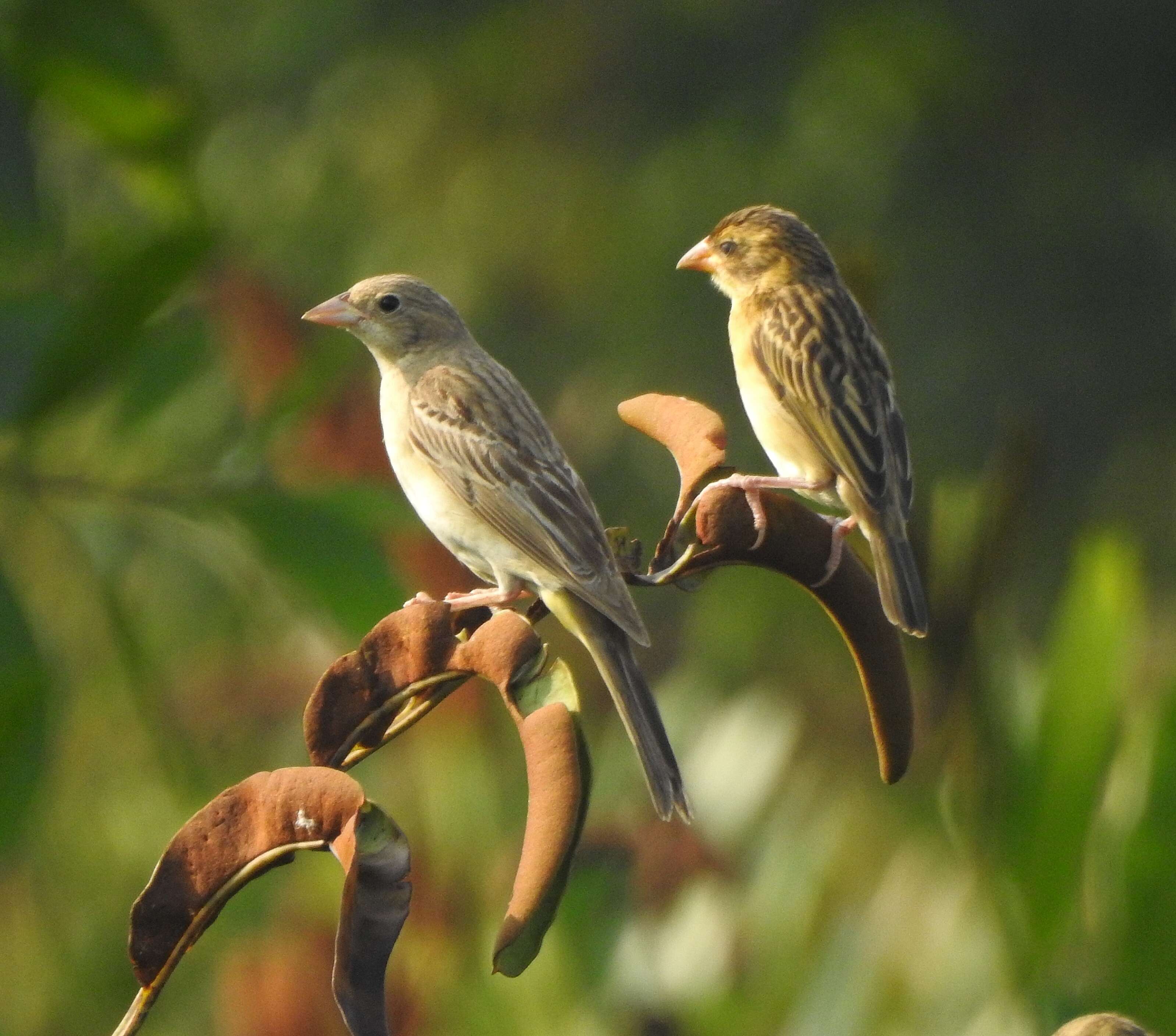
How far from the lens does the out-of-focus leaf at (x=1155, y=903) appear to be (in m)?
2.95

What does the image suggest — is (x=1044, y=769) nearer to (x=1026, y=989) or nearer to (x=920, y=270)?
(x=1026, y=989)

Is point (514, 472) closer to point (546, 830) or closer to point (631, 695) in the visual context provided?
point (631, 695)

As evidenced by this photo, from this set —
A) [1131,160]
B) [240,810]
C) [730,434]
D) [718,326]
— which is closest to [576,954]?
[240,810]

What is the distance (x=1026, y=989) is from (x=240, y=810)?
2070mm

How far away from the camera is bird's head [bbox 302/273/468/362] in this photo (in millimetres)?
3189

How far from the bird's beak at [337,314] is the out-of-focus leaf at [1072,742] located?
1331 millimetres

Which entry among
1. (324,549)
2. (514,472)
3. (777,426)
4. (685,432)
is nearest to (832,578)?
(685,432)

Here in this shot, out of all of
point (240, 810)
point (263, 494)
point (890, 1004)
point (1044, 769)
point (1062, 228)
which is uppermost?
point (240, 810)

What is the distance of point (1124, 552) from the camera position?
3412 millimetres

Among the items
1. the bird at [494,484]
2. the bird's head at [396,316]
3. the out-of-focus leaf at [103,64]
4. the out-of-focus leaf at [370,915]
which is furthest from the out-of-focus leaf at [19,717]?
the bird's head at [396,316]

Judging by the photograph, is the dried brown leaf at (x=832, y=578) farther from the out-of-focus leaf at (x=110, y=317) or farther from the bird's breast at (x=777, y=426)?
the bird's breast at (x=777, y=426)

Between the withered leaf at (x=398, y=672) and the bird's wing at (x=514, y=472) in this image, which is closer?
the withered leaf at (x=398, y=672)

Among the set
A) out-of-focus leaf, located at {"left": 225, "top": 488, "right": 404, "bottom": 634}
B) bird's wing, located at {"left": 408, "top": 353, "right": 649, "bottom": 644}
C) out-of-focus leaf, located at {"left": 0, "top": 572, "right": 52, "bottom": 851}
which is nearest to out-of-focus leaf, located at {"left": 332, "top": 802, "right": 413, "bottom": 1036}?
out-of-focus leaf, located at {"left": 0, "top": 572, "right": 52, "bottom": 851}

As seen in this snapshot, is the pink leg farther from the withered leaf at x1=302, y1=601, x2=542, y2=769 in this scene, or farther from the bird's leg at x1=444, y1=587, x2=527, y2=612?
the bird's leg at x1=444, y1=587, x2=527, y2=612
